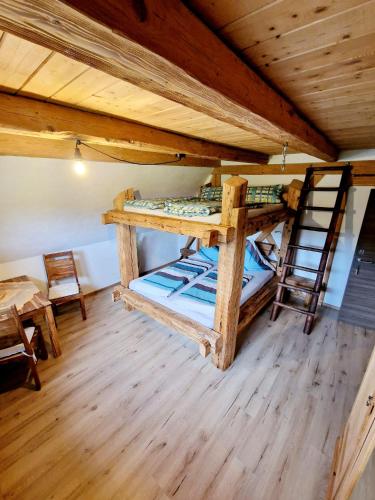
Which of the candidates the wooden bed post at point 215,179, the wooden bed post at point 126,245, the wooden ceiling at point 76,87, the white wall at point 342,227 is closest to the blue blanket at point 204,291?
the wooden bed post at point 126,245

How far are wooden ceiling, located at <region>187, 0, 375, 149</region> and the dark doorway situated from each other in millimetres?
2056

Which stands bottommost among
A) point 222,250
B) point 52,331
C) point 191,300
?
point 52,331

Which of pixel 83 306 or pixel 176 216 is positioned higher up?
pixel 176 216

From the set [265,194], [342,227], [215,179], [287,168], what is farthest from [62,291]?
[342,227]

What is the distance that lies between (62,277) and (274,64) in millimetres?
3432

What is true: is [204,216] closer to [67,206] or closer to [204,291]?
[204,291]

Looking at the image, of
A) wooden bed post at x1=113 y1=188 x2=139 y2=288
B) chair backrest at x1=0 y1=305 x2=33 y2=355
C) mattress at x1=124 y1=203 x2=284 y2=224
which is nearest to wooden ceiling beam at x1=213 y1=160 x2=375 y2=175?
mattress at x1=124 y1=203 x2=284 y2=224

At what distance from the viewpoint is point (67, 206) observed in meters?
2.65

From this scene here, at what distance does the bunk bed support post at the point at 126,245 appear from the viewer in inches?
106

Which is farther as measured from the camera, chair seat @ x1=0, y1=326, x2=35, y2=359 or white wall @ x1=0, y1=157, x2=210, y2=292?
white wall @ x1=0, y1=157, x2=210, y2=292

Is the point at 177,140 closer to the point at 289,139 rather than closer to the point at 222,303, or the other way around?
the point at 289,139

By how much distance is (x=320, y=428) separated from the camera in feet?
5.61

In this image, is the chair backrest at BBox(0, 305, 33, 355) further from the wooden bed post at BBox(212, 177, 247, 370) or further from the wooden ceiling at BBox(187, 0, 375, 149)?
the wooden ceiling at BBox(187, 0, 375, 149)

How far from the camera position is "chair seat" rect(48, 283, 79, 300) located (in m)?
2.86
